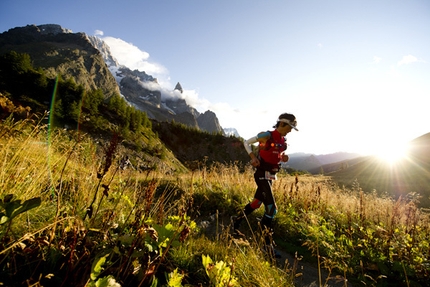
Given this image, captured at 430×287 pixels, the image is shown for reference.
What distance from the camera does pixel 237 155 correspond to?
2200 inches

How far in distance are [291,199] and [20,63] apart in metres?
46.5

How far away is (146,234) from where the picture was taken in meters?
2.11

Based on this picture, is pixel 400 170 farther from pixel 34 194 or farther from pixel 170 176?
pixel 34 194

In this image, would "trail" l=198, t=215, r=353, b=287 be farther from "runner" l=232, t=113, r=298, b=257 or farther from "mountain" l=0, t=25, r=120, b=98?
"mountain" l=0, t=25, r=120, b=98

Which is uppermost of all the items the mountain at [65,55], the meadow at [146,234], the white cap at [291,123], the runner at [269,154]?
the mountain at [65,55]

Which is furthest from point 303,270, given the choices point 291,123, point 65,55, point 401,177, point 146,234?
point 65,55

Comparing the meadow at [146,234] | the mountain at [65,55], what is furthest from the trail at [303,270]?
the mountain at [65,55]

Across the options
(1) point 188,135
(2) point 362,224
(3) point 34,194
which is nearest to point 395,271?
(2) point 362,224

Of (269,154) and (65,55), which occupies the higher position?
(65,55)

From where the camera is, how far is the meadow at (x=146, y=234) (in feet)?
5.36

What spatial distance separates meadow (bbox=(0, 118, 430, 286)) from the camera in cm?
163

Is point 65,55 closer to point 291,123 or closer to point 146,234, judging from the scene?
point 291,123

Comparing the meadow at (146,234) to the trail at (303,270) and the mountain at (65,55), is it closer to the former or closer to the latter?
the trail at (303,270)

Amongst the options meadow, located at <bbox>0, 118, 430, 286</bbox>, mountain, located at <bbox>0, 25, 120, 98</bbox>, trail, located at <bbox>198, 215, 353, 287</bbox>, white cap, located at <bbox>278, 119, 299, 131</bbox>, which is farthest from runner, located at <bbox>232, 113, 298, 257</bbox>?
mountain, located at <bbox>0, 25, 120, 98</bbox>
